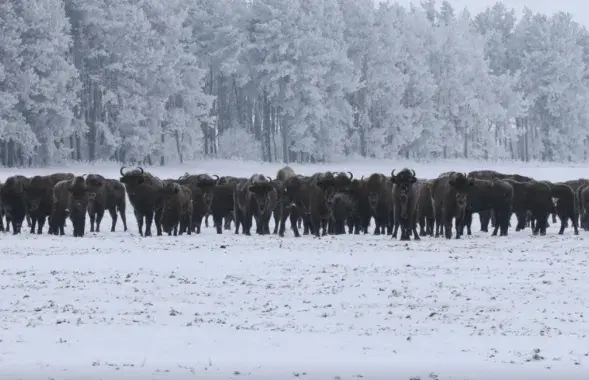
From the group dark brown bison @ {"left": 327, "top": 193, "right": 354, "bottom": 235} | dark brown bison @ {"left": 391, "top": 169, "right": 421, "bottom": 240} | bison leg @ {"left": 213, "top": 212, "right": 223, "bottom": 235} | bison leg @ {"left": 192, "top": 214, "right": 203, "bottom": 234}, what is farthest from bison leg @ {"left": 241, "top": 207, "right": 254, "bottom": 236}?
dark brown bison @ {"left": 391, "top": 169, "right": 421, "bottom": 240}

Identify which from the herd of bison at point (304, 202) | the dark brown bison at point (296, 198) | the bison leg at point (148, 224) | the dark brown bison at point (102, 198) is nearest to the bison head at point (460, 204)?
the herd of bison at point (304, 202)

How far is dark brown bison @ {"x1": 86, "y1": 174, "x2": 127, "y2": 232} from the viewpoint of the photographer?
3284cm

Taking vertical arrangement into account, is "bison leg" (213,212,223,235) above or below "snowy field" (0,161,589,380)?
below

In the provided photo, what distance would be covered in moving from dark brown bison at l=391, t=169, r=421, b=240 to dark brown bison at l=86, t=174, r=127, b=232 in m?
9.11

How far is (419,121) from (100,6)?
97.3 ft

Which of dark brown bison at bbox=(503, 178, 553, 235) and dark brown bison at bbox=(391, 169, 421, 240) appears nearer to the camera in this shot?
dark brown bison at bbox=(391, 169, 421, 240)

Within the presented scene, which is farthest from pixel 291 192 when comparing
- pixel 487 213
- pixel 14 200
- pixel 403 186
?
pixel 14 200

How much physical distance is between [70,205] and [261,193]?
17.5 feet

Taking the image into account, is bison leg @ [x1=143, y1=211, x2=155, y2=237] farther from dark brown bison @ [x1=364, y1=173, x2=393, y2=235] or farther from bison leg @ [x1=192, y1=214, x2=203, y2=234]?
dark brown bison @ [x1=364, y1=173, x2=393, y2=235]

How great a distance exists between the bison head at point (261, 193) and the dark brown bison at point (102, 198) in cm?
483

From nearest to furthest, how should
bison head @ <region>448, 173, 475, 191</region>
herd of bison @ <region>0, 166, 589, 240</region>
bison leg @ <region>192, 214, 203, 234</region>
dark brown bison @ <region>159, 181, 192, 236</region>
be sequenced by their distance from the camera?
bison head @ <region>448, 173, 475, 191</region> → herd of bison @ <region>0, 166, 589, 240</region> → dark brown bison @ <region>159, 181, 192, 236</region> → bison leg @ <region>192, 214, 203, 234</region>

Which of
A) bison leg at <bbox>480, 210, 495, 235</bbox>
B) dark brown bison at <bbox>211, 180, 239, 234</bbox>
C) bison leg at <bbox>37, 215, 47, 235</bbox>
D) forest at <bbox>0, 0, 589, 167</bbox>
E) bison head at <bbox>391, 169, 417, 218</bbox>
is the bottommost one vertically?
bison leg at <bbox>480, 210, 495, 235</bbox>

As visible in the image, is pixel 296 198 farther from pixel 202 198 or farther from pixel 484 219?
pixel 484 219

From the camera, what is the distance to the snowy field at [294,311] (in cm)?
1214
